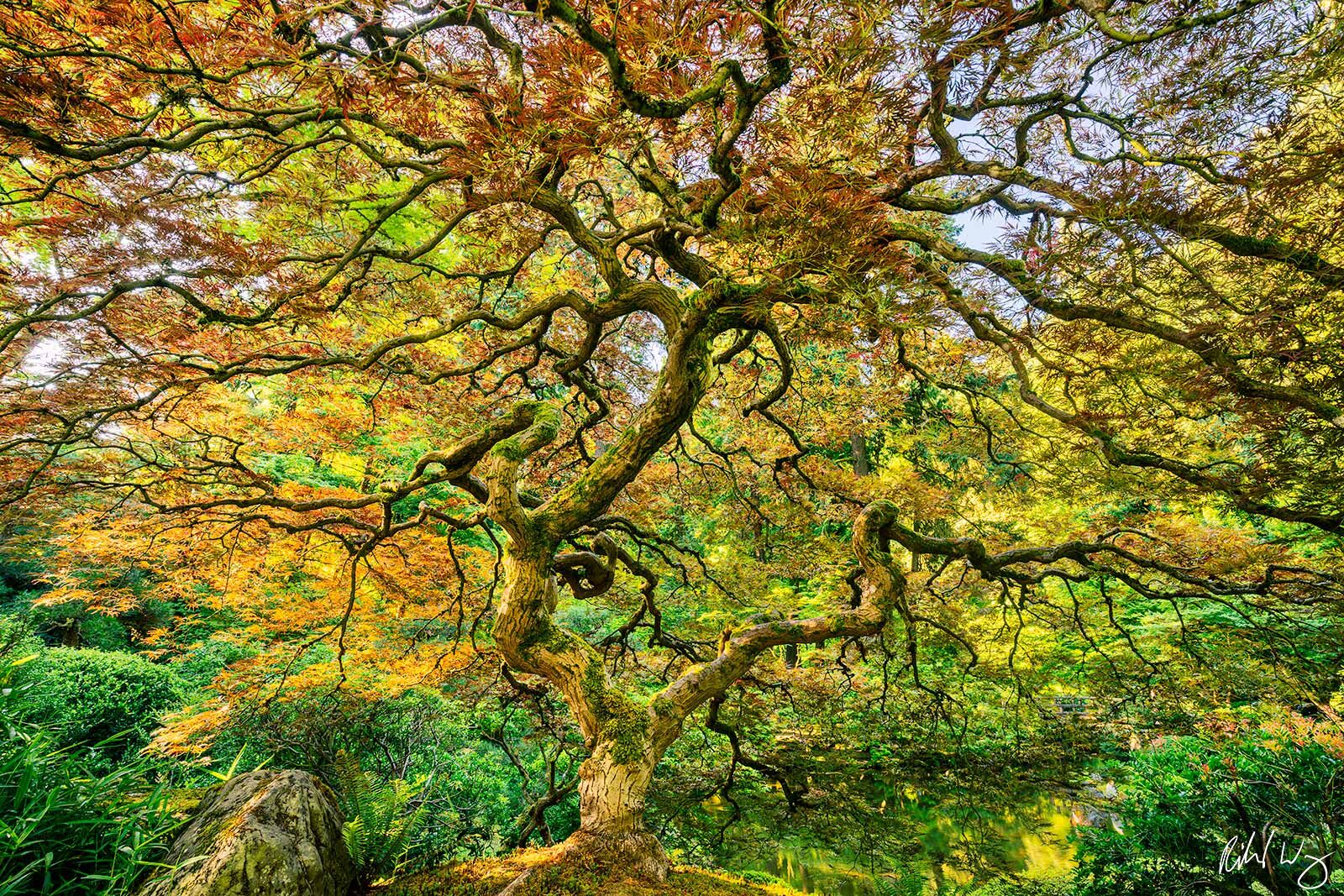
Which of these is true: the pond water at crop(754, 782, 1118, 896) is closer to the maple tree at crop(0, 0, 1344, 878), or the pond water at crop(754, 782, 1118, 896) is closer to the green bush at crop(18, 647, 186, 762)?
the maple tree at crop(0, 0, 1344, 878)

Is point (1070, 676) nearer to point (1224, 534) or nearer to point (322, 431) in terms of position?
point (1224, 534)

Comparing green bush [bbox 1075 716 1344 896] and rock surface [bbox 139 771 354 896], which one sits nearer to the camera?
rock surface [bbox 139 771 354 896]

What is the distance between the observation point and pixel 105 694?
5.30 m

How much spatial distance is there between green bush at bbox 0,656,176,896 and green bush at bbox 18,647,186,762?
11.2 feet

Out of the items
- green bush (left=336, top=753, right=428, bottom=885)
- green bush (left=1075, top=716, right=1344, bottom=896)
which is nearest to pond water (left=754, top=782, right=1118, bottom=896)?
green bush (left=1075, top=716, right=1344, bottom=896)

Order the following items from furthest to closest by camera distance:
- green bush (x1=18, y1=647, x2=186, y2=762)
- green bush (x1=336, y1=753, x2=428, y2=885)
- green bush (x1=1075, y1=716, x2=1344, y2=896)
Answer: green bush (x1=18, y1=647, x2=186, y2=762)
green bush (x1=1075, y1=716, x2=1344, y2=896)
green bush (x1=336, y1=753, x2=428, y2=885)

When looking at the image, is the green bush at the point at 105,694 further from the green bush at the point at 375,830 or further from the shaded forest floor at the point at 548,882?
the shaded forest floor at the point at 548,882

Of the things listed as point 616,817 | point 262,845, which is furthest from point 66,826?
point 616,817

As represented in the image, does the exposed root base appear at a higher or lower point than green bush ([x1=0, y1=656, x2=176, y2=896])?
higher

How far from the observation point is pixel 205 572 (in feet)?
13.6

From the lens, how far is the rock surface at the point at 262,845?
1.90 m
